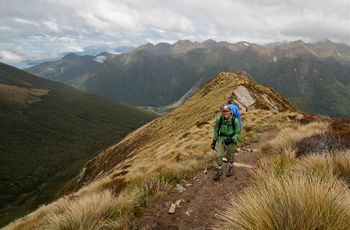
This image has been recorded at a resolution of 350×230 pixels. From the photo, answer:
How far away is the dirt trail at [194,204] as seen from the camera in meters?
8.82

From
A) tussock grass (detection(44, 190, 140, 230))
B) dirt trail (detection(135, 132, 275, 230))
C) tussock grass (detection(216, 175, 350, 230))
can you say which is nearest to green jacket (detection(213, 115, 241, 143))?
dirt trail (detection(135, 132, 275, 230))

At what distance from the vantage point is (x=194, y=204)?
1022 cm

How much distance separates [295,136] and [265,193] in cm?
1275

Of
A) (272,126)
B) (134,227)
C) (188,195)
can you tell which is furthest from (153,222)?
(272,126)

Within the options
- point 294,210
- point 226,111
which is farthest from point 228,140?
point 294,210

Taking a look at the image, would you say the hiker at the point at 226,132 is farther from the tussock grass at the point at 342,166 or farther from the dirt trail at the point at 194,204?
the tussock grass at the point at 342,166

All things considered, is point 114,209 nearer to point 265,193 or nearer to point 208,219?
point 208,219

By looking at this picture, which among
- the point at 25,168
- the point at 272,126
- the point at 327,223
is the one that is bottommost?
the point at 25,168

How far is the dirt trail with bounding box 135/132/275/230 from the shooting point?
28.9 feet

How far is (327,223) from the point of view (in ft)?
16.3

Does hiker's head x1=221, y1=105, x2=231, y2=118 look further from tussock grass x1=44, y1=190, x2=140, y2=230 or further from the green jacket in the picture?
tussock grass x1=44, y1=190, x2=140, y2=230

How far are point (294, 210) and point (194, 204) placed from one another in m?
5.32

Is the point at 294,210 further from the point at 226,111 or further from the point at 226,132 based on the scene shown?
the point at 226,132

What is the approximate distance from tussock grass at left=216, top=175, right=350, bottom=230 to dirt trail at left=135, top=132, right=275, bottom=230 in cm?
200
